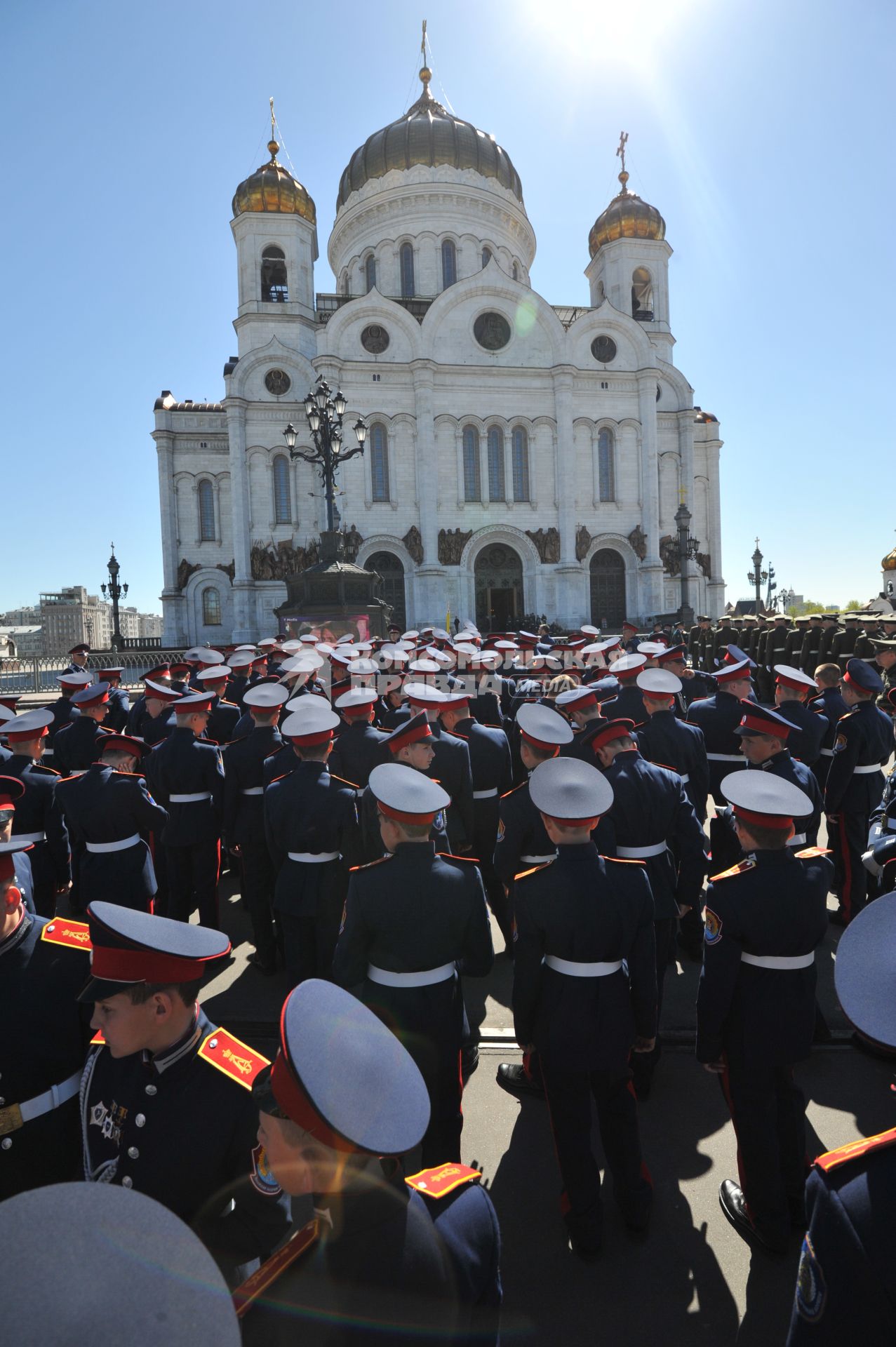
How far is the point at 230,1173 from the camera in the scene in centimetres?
179

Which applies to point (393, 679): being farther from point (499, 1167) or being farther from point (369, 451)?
point (369, 451)

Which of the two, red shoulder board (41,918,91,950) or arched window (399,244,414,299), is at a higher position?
arched window (399,244,414,299)

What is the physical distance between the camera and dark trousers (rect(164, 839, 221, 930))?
5.36 meters

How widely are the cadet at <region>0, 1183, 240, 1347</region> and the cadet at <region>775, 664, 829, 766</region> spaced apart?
19.0 ft

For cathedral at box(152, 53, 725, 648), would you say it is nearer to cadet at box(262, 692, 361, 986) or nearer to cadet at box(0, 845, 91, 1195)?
cadet at box(262, 692, 361, 986)

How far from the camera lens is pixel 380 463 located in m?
30.5

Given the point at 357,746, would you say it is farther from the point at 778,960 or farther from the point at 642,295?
the point at 642,295

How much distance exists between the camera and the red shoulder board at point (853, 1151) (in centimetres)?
126

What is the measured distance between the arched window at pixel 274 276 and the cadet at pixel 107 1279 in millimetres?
35893

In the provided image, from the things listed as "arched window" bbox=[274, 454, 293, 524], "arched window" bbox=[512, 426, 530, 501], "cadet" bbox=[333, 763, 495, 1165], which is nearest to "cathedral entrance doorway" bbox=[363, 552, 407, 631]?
"arched window" bbox=[274, 454, 293, 524]

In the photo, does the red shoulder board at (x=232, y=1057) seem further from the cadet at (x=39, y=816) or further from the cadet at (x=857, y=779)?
the cadet at (x=857, y=779)

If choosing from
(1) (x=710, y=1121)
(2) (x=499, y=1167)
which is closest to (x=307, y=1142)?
(2) (x=499, y=1167)

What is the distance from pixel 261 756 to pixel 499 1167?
317cm

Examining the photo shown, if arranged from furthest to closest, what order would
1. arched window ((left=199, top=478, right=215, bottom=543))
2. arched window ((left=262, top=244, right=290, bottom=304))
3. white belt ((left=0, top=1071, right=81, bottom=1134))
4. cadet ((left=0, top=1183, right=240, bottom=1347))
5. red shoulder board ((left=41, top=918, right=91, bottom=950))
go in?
arched window ((left=199, top=478, right=215, bottom=543)) → arched window ((left=262, top=244, right=290, bottom=304)) → red shoulder board ((left=41, top=918, right=91, bottom=950)) → white belt ((left=0, top=1071, right=81, bottom=1134)) → cadet ((left=0, top=1183, right=240, bottom=1347))
